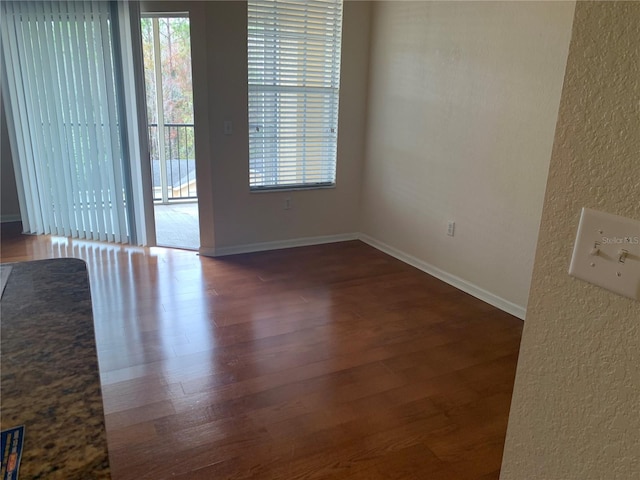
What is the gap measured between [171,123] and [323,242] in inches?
111

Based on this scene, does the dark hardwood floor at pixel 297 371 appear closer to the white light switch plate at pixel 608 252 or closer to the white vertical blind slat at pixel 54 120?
the white vertical blind slat at pixel 54 120

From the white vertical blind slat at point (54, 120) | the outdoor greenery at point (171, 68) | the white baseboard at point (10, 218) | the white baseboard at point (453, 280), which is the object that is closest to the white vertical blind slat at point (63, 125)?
the white vertical blind slat at point (54, 120)

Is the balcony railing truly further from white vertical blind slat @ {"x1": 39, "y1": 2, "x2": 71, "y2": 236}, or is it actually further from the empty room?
white vertical blind slat @ {"x1": 39, "y1": 2, "x2": 71, "y2": 236}

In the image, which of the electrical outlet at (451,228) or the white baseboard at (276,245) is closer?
the electrical outlet at (451,228)

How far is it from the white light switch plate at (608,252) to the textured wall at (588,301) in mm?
13

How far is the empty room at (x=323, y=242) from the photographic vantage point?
70cm

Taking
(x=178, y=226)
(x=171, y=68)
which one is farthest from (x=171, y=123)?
(x=178, y=226)

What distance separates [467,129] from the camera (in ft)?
11.1

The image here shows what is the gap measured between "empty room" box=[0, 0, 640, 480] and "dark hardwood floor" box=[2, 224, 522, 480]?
0.01m

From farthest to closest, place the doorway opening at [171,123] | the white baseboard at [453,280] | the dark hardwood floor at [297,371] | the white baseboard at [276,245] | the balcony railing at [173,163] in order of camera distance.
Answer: the balcony railing at [173,163], the doorway opening at [171,123], the white baseboard at [276,245], the white baseboard at [453,280], the dark hardwood floor at [297,371]

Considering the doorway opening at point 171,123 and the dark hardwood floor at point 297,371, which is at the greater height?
the doorway opening at point 171,123

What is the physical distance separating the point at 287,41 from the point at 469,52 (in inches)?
62.7

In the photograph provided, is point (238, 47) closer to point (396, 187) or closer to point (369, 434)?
point (396, 187)

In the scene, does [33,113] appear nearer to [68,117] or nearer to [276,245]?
[68,117]
